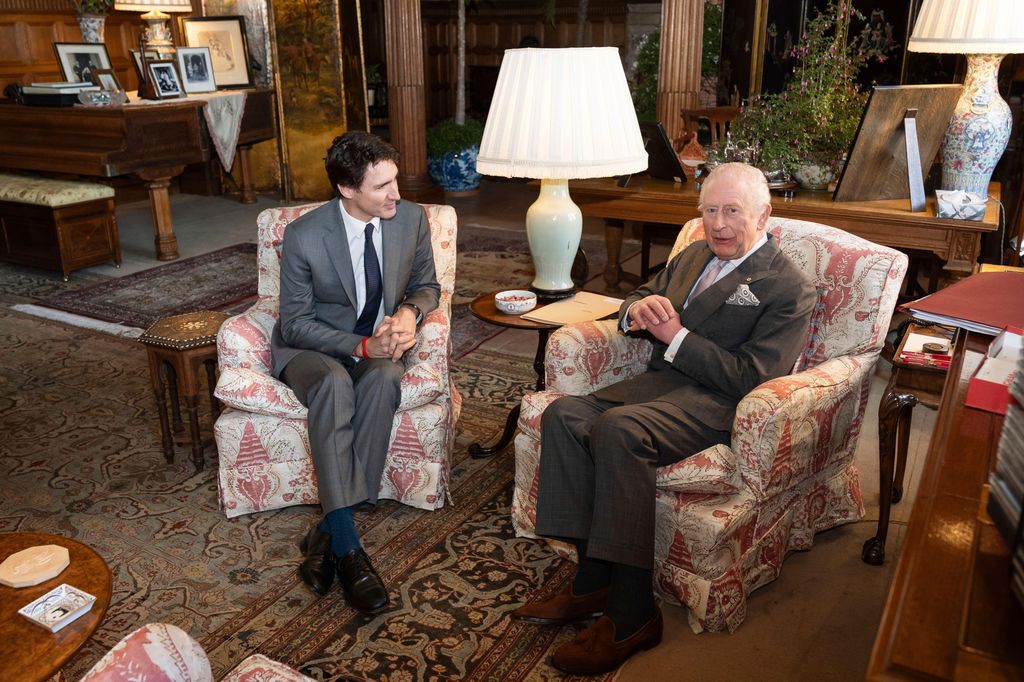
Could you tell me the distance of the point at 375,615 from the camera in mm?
2311

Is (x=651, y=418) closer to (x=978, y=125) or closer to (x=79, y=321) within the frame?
(x=978, y=125)

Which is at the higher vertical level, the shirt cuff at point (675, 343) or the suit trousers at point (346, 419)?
the shirt cuff at point (675, 343)

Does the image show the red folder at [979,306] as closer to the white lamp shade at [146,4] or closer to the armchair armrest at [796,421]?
the armchair armrest at [796,421]

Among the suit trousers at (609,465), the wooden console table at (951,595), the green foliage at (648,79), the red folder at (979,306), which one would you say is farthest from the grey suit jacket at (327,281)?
the green foliage at (648,79)

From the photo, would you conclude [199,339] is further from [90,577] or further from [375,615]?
[90,577]

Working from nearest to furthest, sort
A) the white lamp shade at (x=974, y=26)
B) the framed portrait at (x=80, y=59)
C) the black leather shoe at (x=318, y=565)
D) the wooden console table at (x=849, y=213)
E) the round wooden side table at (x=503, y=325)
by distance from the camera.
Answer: the black leather shoe at (x=318, y=565)
the round wooden side table at (x=503, y=325)
the white lamp shade at (x=974, y=26)
the wooden console table at (x=849, y=213)
the framed portrait at (x=80, y=59)

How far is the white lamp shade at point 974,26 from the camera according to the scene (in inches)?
123

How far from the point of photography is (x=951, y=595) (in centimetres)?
99

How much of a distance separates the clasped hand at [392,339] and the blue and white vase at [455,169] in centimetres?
565

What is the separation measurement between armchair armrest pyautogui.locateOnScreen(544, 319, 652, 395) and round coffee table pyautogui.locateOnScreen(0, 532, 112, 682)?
1322 mm

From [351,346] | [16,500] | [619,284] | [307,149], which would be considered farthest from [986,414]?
[307,149]

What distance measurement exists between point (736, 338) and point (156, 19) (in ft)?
19.7

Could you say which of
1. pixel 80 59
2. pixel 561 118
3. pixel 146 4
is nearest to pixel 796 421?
pixel 561 118

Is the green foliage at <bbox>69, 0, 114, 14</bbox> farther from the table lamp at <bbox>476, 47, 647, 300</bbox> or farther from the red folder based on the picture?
the red folder
